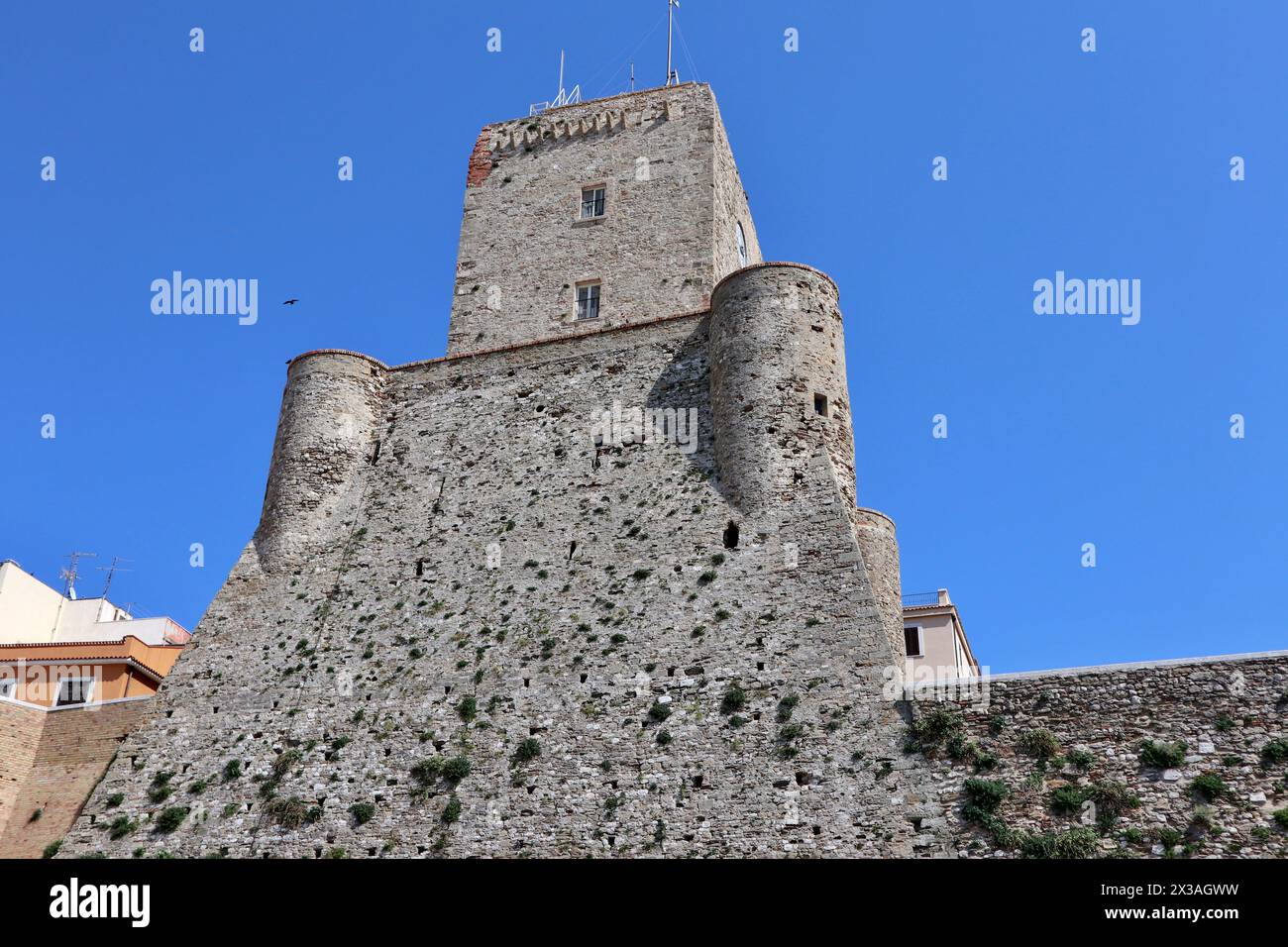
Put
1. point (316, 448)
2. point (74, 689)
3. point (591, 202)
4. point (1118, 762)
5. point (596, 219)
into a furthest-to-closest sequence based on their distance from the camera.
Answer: point (591, 202) → point (596, 219) → point (74, 689) → point (316, 448) → point (1118, 762)

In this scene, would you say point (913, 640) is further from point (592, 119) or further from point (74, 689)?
point (74, 689)

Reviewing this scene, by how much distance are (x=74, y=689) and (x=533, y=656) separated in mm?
16477

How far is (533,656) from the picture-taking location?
77.3ft

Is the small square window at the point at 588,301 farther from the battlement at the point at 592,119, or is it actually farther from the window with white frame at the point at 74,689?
the window with white frame at the point at 74,689

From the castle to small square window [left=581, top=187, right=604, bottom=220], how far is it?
1.86 meters

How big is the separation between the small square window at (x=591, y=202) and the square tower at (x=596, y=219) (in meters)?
0.04

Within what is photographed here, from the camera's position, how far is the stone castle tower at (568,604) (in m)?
20.6

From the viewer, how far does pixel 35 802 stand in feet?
81.9

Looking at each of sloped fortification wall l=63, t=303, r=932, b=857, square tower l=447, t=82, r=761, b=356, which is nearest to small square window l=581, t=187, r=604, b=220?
square tower l=447, t=82, r=761, b=356

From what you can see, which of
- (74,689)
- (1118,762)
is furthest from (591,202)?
(1118,762)

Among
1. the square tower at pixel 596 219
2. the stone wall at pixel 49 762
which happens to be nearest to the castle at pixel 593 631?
the square tower at pixel 596 219

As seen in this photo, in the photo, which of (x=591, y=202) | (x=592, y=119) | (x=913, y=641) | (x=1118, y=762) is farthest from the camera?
(x=913, y=641)
